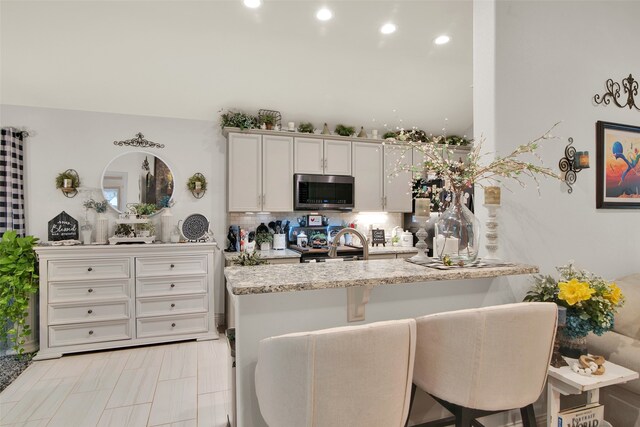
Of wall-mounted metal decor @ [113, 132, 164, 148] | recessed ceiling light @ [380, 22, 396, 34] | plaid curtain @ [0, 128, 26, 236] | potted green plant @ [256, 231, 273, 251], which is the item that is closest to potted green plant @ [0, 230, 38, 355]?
plaid curtain @ [0, 128, 26, 236]

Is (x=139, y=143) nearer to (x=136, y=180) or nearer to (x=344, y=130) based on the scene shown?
(x=136, y=180)

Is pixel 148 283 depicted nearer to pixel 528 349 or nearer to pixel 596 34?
pixel 528 349

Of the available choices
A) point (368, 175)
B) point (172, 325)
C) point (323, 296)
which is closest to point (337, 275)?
point (323, 296)

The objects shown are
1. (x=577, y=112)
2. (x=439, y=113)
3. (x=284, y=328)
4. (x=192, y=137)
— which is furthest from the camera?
(x=439, y=113)

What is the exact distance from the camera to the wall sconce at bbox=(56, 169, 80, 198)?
3688 mm

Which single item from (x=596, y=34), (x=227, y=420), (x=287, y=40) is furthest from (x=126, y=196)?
(x=596, y=34)

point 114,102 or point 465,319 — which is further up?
point 114,102

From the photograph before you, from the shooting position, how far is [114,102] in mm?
3783

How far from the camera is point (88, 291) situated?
Result: 11.2 feet

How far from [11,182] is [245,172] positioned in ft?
7.81

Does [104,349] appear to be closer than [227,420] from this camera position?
No

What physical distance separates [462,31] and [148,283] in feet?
13.9

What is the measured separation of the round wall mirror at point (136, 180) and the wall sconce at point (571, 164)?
13.0 feet

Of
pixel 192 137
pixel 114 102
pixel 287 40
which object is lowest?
pixel 192 137
